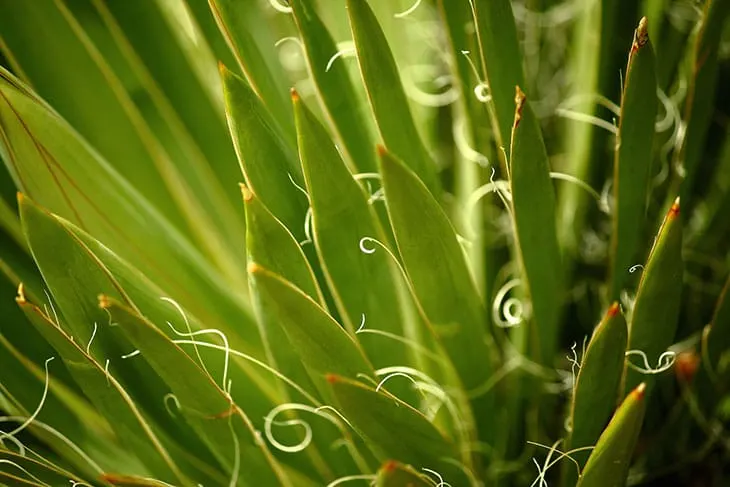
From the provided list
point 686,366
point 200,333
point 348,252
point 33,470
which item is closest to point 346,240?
point 348,252

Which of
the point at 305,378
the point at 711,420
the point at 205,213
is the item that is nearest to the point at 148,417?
the point at 305,378

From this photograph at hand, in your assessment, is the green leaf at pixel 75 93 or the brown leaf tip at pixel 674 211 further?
the green leaf at pixel 75 93

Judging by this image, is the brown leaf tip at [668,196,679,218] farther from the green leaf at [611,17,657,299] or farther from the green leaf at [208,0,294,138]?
the green leaf at [208,0,294,138]

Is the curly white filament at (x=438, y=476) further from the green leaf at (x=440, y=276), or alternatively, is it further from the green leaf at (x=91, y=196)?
the green leaf at (x=91, y=196)

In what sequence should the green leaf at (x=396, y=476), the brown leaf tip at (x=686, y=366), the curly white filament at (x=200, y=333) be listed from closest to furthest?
the green leaf at (x=396, y=476), the curly white filament at (x=200, y=333), the brown leaf tip at (x=686, y=366)

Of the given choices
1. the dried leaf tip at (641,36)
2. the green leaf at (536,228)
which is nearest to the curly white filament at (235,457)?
the green leaf at (536,228)

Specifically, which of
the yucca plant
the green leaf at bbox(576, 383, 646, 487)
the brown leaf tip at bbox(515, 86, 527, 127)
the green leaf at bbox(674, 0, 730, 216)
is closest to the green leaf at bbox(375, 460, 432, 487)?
the yucca plant
